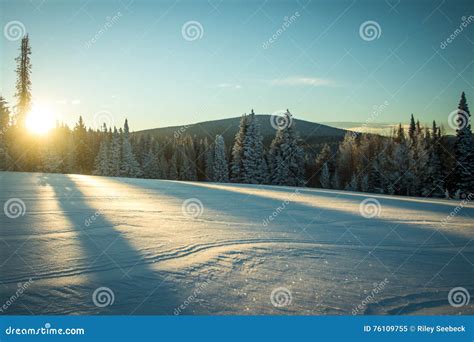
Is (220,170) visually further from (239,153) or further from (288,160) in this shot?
(288,160)

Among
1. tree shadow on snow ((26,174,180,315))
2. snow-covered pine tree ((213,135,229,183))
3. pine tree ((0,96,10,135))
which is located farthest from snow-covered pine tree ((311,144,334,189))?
tree shadow on snow ((26,174,180,315))

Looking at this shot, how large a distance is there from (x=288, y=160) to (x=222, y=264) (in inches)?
1393

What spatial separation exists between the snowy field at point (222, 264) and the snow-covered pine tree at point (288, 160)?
104 feet

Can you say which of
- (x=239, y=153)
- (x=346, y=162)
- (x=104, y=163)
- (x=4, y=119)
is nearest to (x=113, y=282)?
(x=4, y=119)

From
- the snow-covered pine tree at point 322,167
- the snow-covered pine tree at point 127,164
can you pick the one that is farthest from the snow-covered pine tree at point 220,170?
the snow-covered pine tree at point 322,167

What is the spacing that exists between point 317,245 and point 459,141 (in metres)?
26.4

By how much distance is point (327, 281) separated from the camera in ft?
12.0

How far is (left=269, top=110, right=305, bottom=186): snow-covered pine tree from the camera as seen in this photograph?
127ft

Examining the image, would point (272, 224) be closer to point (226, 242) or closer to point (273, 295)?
point (226, 242)

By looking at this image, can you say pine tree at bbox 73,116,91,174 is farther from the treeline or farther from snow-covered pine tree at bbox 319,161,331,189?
snow-covered pine tree at bbox 319,161,331,189

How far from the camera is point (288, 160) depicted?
38.7 m

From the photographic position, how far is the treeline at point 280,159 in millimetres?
23953

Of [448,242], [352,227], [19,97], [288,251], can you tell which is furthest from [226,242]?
[19,97]

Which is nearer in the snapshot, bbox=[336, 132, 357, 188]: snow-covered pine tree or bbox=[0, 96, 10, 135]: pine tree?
bbox=[0, 96, 10, 135]: pine tree
